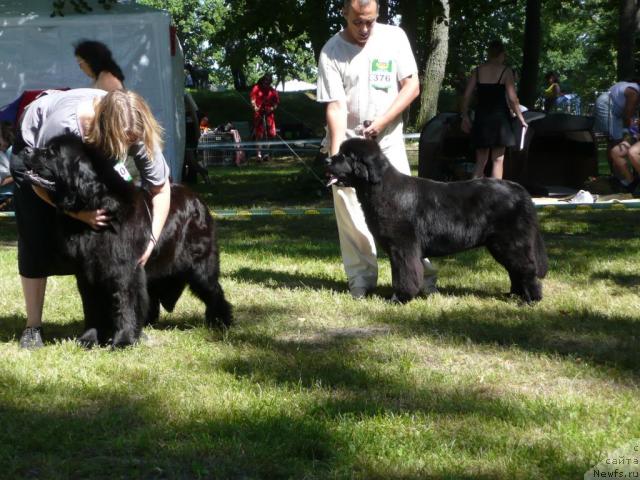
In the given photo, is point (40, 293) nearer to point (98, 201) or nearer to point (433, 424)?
point (98, 201)

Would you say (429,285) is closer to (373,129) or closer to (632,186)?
(373,129)

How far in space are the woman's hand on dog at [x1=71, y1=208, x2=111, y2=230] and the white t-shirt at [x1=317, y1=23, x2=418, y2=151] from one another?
2.32 meters

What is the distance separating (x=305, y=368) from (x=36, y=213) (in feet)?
5.75

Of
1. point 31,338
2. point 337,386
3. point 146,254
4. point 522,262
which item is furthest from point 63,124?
point 522,262

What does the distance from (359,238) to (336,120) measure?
0.91 meters

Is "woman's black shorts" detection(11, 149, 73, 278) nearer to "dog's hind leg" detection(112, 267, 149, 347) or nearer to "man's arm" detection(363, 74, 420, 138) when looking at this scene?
"dog's hind leg" detection(112, 267, 149, 347)

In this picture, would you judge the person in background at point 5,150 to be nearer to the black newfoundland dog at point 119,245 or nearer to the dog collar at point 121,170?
the black newfoundland dog at point 119,245

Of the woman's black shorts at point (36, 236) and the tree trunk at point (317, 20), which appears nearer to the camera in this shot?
the woman's black shorts at point (36, 236)

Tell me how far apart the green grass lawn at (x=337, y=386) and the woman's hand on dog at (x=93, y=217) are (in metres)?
0.74

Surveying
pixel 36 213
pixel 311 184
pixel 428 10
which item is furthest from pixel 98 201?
pixel 428 10

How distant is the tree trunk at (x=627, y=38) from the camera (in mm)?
20438

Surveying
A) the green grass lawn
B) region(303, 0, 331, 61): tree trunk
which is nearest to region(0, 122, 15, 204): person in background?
the green grass lawn

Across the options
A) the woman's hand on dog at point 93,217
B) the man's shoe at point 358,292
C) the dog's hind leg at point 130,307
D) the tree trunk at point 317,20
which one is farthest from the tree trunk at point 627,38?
the woman's hand on dog at point 93,217

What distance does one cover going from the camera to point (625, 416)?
159 inches
